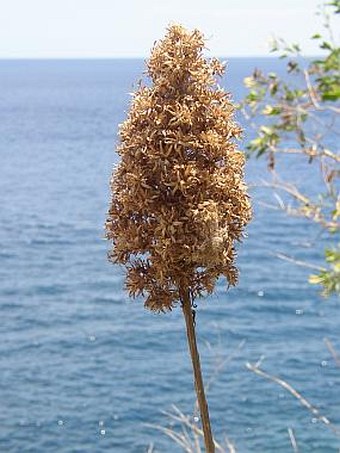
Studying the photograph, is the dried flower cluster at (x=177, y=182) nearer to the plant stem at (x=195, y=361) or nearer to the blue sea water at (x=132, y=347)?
the plant stem at (x=195, y=361)

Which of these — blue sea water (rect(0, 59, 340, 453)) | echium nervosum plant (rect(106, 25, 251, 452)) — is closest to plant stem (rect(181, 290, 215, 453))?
echium nervosum plant (rect(106, 25, 251, 452))

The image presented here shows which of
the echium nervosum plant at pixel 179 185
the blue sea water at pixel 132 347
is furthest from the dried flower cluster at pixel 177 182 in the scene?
the blue sea water at pixel 132 347

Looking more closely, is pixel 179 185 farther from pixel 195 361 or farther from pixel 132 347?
pixel 132 347

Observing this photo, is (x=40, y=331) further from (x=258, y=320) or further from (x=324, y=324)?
(x=324, y=324)

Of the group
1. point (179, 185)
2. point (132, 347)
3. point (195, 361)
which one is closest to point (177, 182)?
point (179, 185)

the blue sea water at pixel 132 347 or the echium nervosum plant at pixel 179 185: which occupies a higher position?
the echium nervosum plant at pixel 179 185

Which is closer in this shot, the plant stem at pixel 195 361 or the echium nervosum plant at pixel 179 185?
the echium nervosum plant at pixel 179 185

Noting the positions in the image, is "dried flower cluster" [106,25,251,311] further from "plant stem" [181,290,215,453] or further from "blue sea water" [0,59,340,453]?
"blue sea water" [0,59,340,453]
